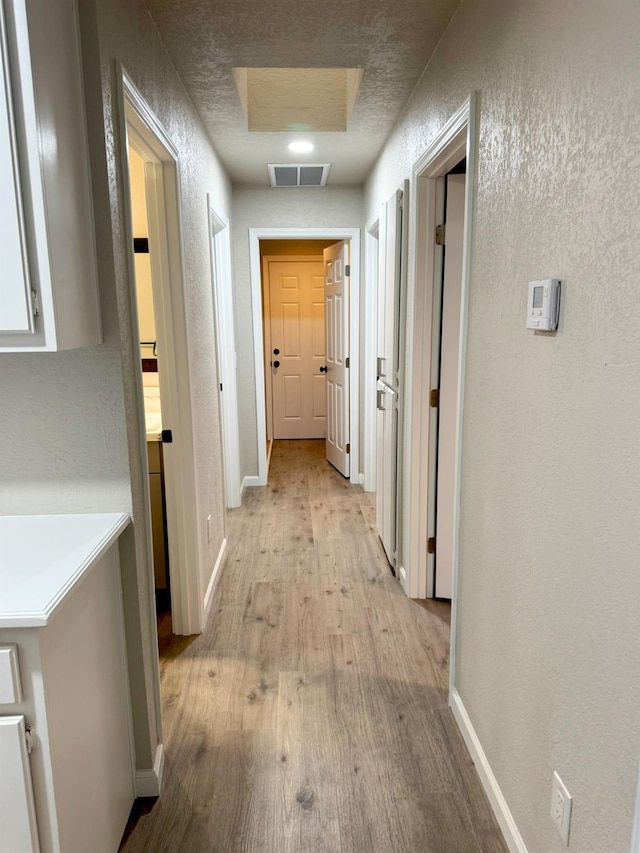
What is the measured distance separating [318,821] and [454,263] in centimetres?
213

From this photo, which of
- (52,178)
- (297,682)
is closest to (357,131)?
(52,178)

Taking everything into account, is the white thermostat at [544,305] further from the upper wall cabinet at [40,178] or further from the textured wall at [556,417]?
the upper wall cabinet at [40,178]

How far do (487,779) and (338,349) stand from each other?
3577mm

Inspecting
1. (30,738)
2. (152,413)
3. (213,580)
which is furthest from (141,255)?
(30,738)

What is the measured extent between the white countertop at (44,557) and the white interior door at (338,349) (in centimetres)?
331

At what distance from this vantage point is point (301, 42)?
2.02 metres

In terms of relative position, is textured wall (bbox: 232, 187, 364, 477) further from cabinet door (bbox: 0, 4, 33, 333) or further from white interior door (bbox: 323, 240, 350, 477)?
cabinet door (bbox: 0, 4, 33, 333)

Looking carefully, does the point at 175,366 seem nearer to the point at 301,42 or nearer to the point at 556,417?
the point at 301,42

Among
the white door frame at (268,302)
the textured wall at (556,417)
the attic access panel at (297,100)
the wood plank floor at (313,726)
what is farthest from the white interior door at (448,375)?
the white door frame at (268,302)

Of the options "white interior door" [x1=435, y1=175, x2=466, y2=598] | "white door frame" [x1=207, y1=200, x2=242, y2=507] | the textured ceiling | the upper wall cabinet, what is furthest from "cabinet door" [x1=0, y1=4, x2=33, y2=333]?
"white door frame" [x1=207, y1=200, x2=242, y2=507]

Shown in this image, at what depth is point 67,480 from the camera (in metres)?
1.49

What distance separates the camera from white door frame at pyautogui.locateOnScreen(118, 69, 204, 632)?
7.00ft

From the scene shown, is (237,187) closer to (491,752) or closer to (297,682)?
(297,682)

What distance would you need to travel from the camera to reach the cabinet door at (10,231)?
3.60 feet
